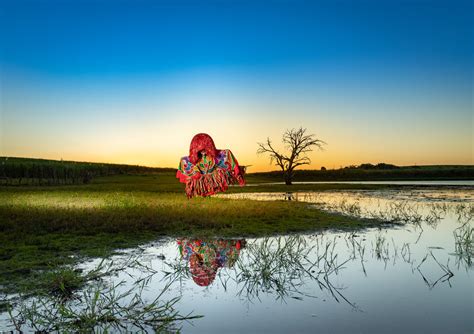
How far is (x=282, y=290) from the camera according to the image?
233 inches

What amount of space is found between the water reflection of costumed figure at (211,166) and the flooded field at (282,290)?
1045cm

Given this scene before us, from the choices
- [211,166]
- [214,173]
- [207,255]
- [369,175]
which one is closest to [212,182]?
[214,173]

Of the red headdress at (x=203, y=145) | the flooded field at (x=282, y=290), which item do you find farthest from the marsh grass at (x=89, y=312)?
the red headdress at (x=203, y=145)

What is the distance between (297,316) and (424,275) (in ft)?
11.0

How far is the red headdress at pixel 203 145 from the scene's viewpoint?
65.4ft

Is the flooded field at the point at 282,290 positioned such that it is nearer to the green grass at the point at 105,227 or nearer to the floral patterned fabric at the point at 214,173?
the green grass at the point at 105,227

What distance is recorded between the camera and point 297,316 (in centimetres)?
493

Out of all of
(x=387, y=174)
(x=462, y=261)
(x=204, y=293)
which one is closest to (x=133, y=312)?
(x=204, y=293)

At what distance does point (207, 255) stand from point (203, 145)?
39.7 ft

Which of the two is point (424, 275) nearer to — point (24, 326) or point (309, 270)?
point (309, 270)

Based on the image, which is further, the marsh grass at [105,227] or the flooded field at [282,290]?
the marsh grass at [105,227]

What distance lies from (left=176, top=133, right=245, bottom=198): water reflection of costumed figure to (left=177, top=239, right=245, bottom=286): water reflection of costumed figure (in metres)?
Result: 10.0

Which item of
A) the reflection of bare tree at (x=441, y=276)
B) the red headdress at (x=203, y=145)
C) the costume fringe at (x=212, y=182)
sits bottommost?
the reflection of bare tree at (x=441, y=276)

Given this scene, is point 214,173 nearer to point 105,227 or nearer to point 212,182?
point 212,182
